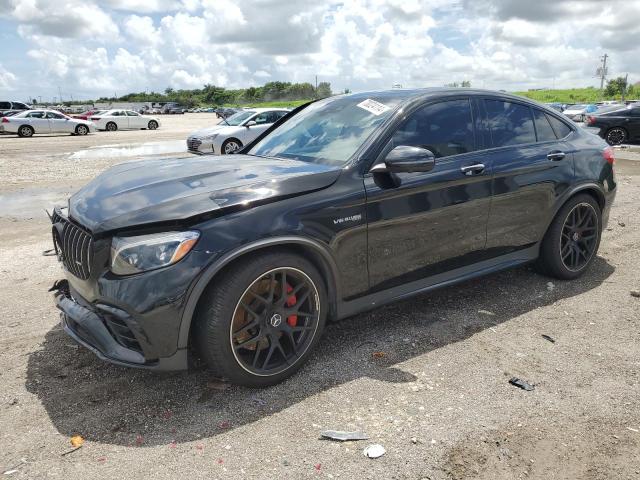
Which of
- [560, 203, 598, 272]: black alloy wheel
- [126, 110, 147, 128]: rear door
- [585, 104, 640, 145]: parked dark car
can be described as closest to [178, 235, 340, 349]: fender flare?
[560, 203, 598, 272]: black alloy wheel

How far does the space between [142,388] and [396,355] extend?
1656 mm

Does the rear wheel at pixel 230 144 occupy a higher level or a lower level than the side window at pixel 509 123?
lower

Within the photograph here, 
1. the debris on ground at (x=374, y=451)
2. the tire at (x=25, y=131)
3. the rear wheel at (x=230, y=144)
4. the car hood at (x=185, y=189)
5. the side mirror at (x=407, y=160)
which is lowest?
the debris on ground at (x=374, y=451)

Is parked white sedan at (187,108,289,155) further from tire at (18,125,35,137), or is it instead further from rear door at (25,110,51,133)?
rear door at (25,110,51,133)

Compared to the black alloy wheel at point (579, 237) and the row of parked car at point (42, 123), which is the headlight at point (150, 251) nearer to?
the black alloy wheel at point (579, 237)

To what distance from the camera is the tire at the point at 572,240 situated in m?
4.73

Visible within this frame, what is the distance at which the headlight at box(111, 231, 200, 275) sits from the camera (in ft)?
9.07

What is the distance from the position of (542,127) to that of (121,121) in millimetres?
34123

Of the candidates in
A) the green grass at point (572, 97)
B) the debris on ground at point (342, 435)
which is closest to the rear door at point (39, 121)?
the debris on ground at point (342, 435)

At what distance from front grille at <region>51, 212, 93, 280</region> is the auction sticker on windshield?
2.14 meters

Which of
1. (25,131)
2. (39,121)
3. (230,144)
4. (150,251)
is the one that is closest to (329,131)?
(150,251)

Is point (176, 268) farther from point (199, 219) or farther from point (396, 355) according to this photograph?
point (396, 355)

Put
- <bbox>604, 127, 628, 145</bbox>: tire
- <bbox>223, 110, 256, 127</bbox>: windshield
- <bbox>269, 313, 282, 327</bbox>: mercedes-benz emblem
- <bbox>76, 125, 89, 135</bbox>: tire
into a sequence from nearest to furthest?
1. <bbox>269, 313, 282, 327</bbox>: mercedes-benz emblem
2. <bbox>223, 110, 256, 127</bbox>: windshield
3. <bbox>604, 127, 628, 145</bbox>: tire
4. <bbox>76, 125, 89, 135</bbox>: tire

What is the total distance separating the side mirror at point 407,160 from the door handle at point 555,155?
1735mm
